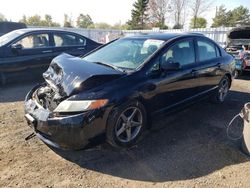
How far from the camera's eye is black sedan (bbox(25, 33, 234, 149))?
3.19m

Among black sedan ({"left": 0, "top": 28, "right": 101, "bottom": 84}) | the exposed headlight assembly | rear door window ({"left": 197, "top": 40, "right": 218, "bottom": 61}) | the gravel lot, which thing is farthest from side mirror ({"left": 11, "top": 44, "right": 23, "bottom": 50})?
rear door window ({"left": 197, "top": 40, "right": 218, "bottom": 61})

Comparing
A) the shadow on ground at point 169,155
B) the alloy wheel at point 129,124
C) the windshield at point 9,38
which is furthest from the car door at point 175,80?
the windshield at point 9,38

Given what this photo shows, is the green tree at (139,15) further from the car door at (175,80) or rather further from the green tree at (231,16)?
the car door at (175,80)

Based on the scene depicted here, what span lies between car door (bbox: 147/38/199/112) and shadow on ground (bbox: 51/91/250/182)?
48cm

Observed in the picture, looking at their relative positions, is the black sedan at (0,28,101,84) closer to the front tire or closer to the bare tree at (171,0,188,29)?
the front tire

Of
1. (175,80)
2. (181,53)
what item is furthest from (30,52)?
(175,80)

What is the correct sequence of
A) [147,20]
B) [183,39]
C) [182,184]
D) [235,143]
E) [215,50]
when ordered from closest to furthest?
[182,184] < [235,143] < [183,39] < [215,50] < [147,20]

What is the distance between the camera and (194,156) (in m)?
3.55

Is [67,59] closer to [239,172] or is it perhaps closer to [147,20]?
[239,172]

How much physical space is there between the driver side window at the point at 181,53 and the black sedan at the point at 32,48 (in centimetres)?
426

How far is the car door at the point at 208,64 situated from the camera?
4.98 meters

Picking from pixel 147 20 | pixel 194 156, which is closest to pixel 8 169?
pixel 194 156

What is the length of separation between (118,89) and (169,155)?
1162 mm

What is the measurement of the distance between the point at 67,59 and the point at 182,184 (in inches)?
99.8
